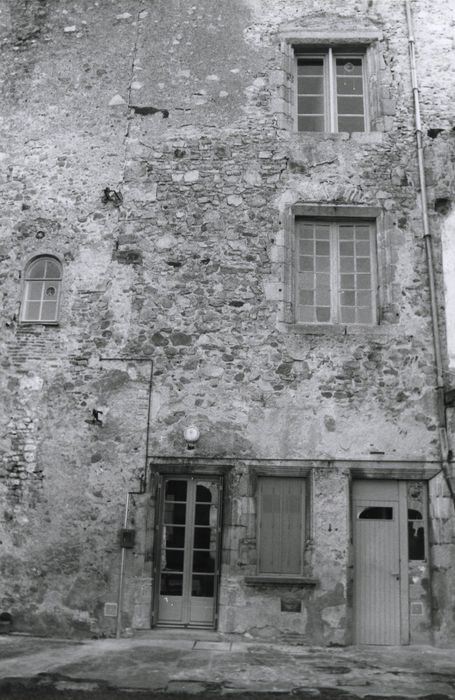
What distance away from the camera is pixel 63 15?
9.57m

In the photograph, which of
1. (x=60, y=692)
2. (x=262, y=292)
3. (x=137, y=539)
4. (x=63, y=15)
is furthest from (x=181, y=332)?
(x=63, y=15)

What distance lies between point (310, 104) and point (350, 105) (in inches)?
21.2

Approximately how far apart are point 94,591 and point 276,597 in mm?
2066

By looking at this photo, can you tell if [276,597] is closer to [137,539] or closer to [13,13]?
[137,539]

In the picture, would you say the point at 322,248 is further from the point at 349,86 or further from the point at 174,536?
the point at 174,536

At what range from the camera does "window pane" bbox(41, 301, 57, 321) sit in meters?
8.48

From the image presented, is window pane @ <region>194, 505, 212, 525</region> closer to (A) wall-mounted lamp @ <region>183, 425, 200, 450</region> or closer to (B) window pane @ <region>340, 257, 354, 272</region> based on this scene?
(A) wall-mounted lamp @ <region>183, 425, 200, 450</region>

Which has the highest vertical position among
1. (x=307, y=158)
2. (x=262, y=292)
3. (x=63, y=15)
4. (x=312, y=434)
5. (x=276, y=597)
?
(x=63, y=15)

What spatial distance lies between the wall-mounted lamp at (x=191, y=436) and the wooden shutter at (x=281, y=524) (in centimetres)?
91

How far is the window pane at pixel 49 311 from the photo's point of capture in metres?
8.48

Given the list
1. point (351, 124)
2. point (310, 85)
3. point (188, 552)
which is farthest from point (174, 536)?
point (310, 85)

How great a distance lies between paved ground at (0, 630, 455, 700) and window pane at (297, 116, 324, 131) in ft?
21.2

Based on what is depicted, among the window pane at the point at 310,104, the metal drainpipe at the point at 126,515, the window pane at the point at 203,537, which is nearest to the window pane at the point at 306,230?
the window pane at the point at 310,104

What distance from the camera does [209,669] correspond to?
6168 millimetres
